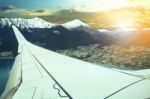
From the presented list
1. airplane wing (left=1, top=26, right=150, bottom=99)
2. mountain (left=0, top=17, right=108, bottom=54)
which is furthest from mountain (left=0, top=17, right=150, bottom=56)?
airplane wing (left=1, top=26, right=150, bottom=99)

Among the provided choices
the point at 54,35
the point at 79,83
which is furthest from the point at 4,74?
the point at 54,35

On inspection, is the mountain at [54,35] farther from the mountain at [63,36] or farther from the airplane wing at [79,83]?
the airplane wing at [79,83]

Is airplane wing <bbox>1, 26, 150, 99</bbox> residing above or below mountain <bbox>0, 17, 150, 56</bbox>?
above

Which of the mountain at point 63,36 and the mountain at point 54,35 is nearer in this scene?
the mountain at point 63,36

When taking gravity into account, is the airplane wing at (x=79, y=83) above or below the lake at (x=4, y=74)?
above

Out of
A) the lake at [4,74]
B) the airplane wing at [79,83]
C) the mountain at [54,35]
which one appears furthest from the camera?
the mountain at [54,35]

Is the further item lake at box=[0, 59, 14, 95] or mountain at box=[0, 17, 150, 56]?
mountain at box=[0, 17, 150, 56]

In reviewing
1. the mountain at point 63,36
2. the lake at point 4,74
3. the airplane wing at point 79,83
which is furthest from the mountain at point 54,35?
→ the airplane wing at point 79,83

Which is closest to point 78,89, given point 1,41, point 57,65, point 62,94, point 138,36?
point 62,94

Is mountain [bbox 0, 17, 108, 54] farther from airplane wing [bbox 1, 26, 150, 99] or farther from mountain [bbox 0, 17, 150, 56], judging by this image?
airplane wing [bbox 1, 26, 150, 99]

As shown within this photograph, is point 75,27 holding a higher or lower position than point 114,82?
lower

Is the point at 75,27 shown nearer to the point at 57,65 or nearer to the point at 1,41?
the point at 1,41
